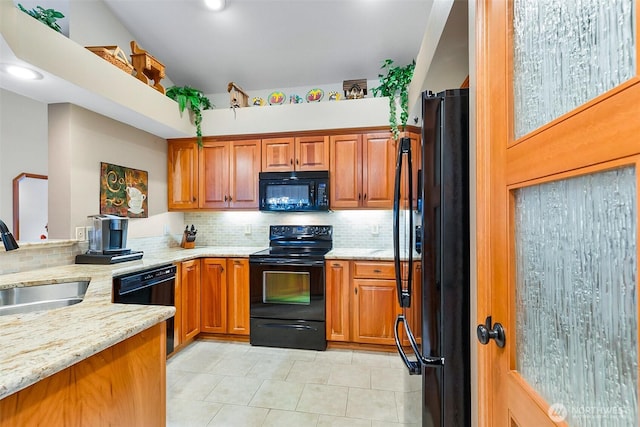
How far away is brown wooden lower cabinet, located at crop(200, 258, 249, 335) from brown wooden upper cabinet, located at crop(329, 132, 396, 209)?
1.24 metres

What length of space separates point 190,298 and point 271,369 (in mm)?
1113

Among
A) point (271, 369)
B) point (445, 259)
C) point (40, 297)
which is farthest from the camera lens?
point (271, 369)

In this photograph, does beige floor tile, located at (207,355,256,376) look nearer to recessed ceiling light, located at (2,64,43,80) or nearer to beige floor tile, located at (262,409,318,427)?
beige floor tile, located at (262,409,318,427)

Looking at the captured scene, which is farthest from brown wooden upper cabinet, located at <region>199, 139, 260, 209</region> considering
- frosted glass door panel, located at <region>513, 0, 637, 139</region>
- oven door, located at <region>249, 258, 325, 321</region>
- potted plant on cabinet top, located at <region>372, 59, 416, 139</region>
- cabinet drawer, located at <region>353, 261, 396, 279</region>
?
frosted glass door panel, located at <region>513, 0, 637, 139</region>

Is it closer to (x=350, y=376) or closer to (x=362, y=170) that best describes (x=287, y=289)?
(x=350, y=376)

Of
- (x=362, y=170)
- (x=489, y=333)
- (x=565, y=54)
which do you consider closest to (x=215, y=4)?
(x=362, y=170)

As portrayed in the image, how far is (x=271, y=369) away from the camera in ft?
8.09

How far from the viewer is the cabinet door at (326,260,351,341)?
2834 millimetres

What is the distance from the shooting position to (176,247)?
141 inches

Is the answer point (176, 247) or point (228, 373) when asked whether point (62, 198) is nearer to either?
point (176, 247)

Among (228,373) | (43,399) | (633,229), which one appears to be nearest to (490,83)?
(633,229)

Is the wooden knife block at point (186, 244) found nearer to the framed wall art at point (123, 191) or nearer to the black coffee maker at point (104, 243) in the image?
the framed wall art at point (123, 191)

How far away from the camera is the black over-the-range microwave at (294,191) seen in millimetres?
3102

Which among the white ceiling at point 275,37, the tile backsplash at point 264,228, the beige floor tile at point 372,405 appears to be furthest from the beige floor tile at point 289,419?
the white ceiling at point 275,37
